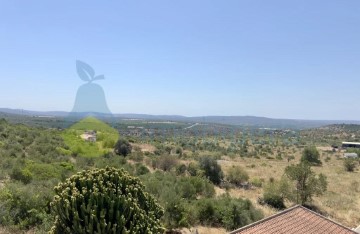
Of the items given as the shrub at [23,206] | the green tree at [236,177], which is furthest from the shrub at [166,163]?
the shrub at [23,206]

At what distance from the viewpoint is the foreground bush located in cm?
673

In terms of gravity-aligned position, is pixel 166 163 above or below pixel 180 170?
above

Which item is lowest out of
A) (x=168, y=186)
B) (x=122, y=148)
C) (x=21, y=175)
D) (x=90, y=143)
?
(x=122, y=148)

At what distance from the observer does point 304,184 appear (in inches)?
811

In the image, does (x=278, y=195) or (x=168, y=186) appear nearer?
(x=168, y=186)

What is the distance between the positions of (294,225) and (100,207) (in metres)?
6.34

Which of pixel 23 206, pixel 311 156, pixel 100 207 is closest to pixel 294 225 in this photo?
pixel 100 207

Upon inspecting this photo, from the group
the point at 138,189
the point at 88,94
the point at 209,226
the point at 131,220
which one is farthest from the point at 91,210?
the point at 88,94

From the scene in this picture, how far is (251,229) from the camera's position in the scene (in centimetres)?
928

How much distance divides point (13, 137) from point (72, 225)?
26.8 meters

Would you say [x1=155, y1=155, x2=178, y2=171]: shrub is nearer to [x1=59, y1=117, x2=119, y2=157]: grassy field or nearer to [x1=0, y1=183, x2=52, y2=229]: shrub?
[x1=59, y1=117, x2=119, y2=157]: grassy field

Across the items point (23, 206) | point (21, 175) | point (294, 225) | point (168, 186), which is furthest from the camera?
point (168, 186)

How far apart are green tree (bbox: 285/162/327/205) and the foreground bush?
50.3ft

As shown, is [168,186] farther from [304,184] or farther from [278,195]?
[304,184]
